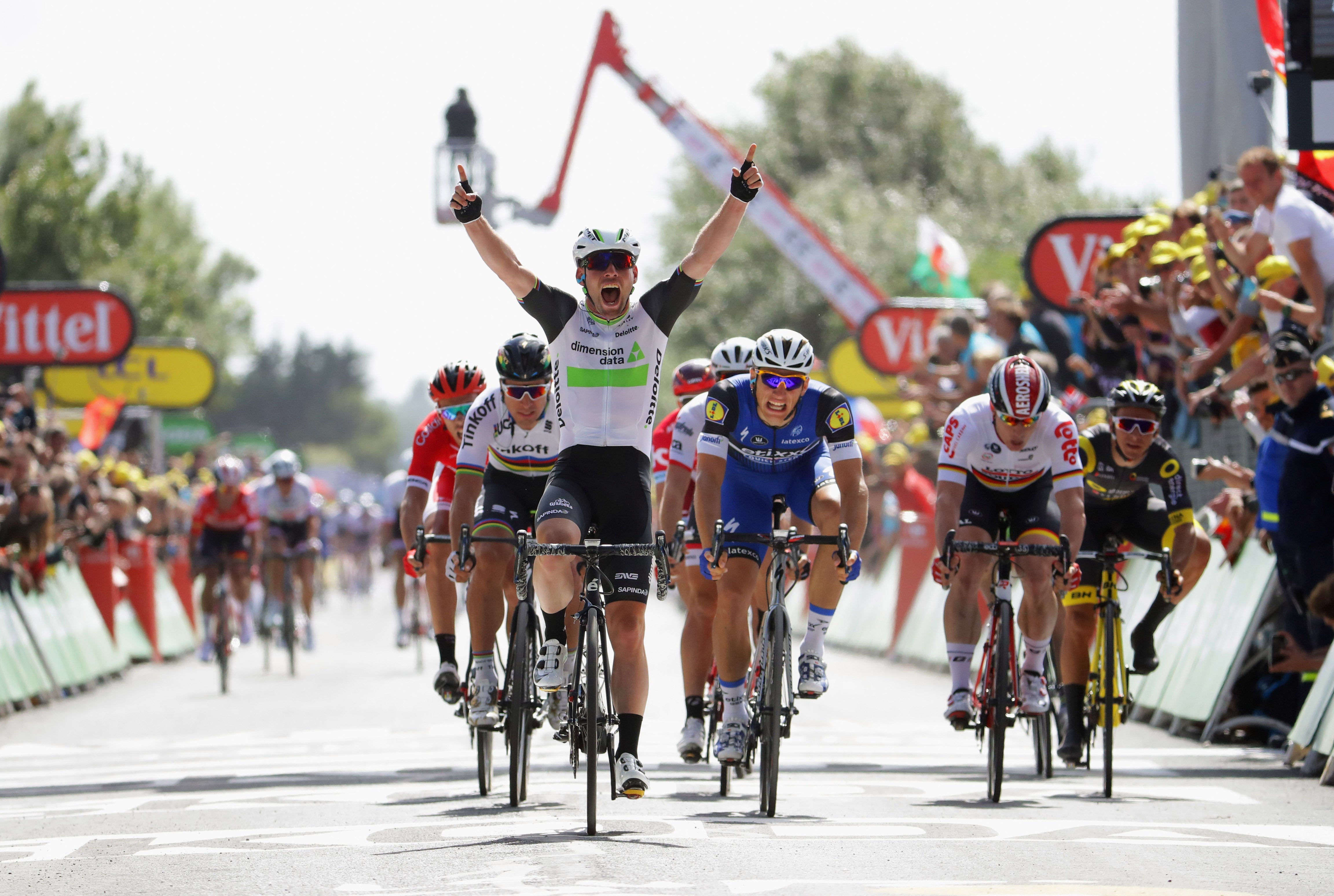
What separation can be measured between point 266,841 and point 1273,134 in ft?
48.4

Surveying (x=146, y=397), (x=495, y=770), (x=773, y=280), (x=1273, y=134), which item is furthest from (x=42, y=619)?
(x=773, y=280)

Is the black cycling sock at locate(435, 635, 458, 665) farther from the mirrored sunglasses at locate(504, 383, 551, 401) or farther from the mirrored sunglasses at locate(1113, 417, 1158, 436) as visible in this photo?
the mirrored sunglasses at locate(1113, 417, 1158, 436)

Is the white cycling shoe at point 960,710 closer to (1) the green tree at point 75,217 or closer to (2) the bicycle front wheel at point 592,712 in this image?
(2) the bicycle front wheel at point 592,712

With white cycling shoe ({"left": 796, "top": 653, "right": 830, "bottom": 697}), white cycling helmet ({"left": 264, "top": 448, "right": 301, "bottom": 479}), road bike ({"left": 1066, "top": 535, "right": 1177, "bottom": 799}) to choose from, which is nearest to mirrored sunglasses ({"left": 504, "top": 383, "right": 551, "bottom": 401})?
white cycling shoe ({"left": 796, "top": 653, "right": 830, "bottom": 697})

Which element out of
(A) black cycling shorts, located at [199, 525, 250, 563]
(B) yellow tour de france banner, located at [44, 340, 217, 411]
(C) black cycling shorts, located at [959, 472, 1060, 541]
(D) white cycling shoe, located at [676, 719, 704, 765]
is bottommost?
(D) white cycling shoe, located at [676, 719, 704, 765]

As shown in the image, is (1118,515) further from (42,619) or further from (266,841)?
(42,619)

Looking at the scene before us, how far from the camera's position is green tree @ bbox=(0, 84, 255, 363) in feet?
174

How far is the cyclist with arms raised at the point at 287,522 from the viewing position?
73.2 ft

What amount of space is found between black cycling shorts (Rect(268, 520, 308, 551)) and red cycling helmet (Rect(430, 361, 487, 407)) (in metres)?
10.6

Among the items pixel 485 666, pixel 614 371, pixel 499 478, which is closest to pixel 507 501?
pixel 499 478

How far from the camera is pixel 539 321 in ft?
29.6

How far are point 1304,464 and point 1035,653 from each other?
8.42 ft

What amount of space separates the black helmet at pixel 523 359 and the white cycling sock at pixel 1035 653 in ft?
9.29

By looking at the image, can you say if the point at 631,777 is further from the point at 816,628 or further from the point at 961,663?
the point at 961,663
